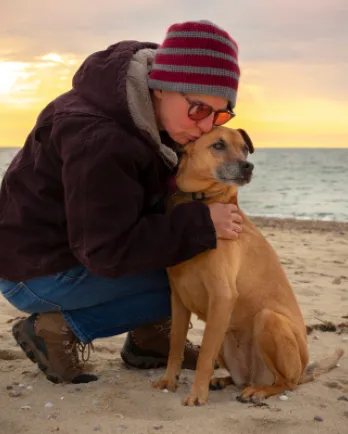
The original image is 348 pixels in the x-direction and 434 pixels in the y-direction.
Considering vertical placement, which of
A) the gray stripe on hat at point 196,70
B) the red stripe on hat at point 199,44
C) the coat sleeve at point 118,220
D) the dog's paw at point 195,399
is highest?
the red stripe on hat at point 199,44

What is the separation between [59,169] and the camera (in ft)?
Answer: 10.4

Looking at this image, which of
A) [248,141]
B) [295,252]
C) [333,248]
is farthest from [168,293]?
[333,248]

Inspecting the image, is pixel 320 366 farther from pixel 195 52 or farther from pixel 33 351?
pixel 195 52

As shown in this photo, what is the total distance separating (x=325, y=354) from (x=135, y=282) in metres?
1.51

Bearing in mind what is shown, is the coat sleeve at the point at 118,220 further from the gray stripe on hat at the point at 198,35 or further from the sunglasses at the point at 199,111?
the gray stripe on hat at the point at 198,35

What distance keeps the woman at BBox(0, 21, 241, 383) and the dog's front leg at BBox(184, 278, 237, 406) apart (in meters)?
0.25

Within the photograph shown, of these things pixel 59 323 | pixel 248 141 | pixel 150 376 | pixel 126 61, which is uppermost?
pixel 126 61

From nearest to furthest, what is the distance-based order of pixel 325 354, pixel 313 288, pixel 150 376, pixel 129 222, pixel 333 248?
pixel 129 222 < pixel 150 376 < pixel 325 354 < pixel 313 288 < pixel 333 248

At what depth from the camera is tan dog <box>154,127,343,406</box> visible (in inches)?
125

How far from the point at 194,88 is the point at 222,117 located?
302 millimetres

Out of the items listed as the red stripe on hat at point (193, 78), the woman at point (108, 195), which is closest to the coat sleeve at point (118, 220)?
the woman at point (108, 195)

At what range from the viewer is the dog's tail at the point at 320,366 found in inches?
141

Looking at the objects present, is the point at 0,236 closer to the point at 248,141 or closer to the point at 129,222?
the point at 129,222

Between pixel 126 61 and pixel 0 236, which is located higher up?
pixel 126 61
